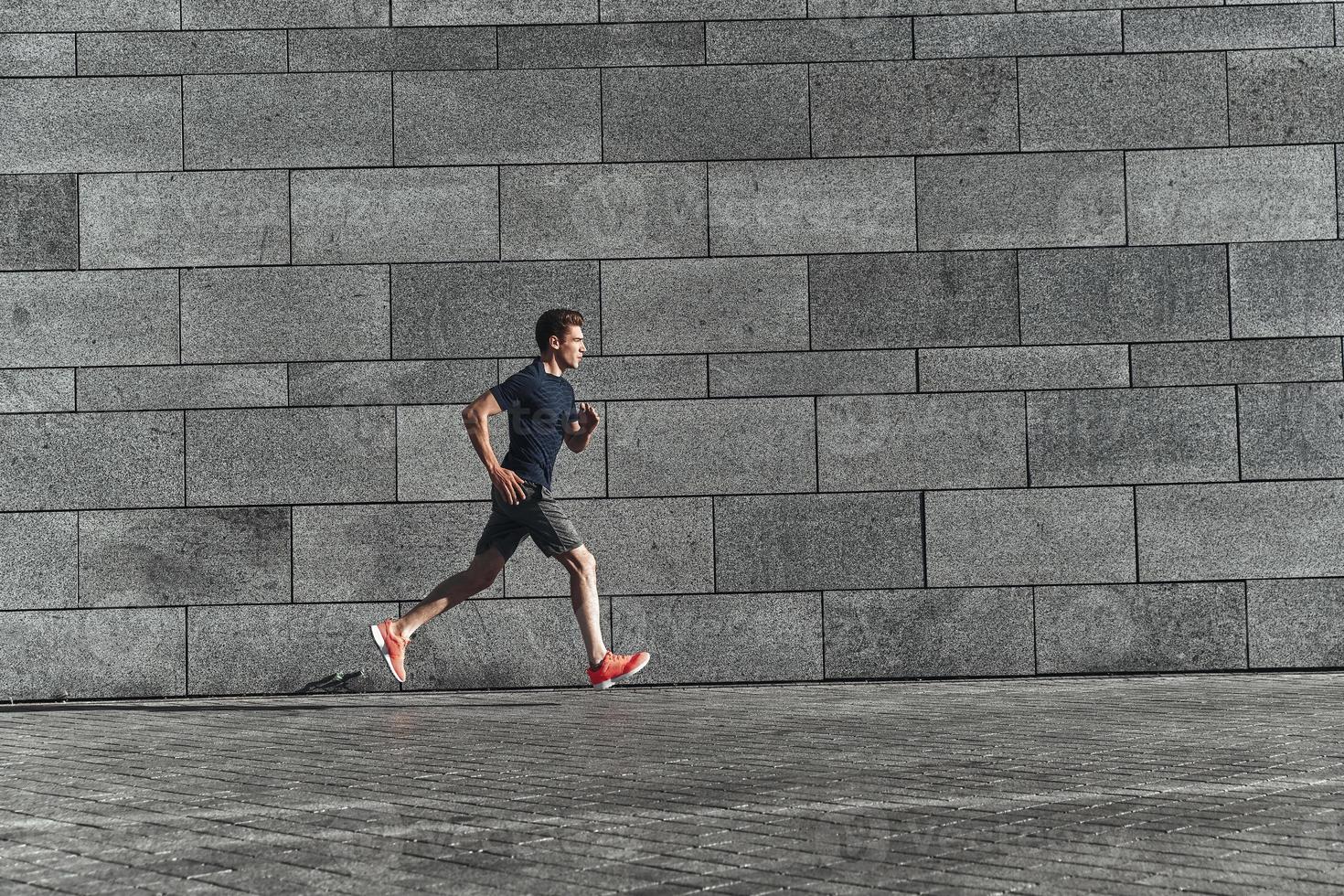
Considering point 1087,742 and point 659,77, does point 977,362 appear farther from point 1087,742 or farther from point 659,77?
point 1087,742

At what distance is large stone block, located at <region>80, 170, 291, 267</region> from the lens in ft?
28.4

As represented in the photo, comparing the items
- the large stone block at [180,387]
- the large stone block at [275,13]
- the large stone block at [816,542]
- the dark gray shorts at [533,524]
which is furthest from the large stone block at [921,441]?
the large stone block at [275,13]

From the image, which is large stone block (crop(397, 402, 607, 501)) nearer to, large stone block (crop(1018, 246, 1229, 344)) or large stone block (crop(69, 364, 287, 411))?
large stone block (crop(69, 364, 287, 411))

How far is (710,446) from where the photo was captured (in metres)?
8.61

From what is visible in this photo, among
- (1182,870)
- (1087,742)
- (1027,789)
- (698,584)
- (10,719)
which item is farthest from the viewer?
(698,584)

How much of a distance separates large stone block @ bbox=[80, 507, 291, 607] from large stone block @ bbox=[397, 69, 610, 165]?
8.00ft

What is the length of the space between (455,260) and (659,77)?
1.68m

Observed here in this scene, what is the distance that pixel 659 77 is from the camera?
8719 millimetres

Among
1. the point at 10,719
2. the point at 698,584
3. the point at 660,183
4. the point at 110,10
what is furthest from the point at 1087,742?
the point at 110,10

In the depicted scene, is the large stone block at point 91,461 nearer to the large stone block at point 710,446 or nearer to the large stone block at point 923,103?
the large stone block at point 710,446

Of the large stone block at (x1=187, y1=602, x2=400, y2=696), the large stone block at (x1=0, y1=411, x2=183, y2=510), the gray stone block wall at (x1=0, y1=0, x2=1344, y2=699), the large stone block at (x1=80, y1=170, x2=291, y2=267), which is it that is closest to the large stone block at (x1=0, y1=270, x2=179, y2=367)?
the gray stone block wall at (x1=0, y1=0, x2=1344, y2=699)

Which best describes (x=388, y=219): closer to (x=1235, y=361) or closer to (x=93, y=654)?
(x=93, y=654)

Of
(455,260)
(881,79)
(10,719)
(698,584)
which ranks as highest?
(881,79)

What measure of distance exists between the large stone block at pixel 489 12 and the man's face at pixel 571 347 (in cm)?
225
